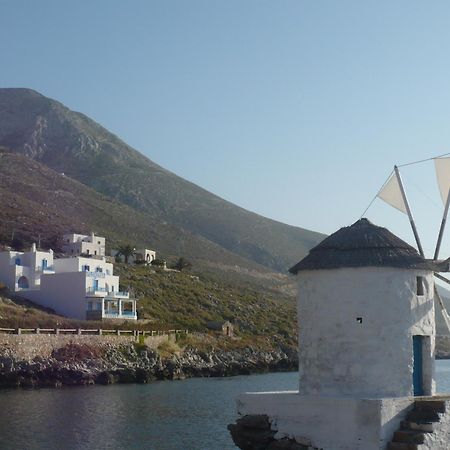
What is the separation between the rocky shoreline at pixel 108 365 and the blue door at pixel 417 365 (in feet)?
95.1

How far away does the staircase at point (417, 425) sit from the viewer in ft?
52.1

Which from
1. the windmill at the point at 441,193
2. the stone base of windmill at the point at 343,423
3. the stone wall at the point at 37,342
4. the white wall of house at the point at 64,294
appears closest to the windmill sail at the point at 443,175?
the windmill at the point at 441,193

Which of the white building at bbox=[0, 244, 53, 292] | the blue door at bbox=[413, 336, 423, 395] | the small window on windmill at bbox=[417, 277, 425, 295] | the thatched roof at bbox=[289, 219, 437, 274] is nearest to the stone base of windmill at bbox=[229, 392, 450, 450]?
the blue door at bbox=[413, 336, 423, 395]

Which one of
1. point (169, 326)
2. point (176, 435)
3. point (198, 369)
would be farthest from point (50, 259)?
point (176, 435)

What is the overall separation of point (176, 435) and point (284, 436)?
847 centimetres

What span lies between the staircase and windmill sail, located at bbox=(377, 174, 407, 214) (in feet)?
18.2

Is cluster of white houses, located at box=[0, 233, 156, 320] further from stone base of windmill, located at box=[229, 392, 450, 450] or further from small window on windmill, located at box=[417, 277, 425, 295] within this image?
small window on windmill, located at box=[417, 277, 425, 295]

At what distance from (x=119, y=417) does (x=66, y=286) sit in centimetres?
3134

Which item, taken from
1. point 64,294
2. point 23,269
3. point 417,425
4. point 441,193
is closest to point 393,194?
point 441,193

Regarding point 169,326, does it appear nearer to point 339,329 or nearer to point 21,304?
point 21,304

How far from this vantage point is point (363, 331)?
675 inches

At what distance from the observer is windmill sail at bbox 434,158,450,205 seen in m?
19.5

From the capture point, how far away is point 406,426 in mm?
16391

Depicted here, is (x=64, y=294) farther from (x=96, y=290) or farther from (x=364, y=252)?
(x=364, y=252)
